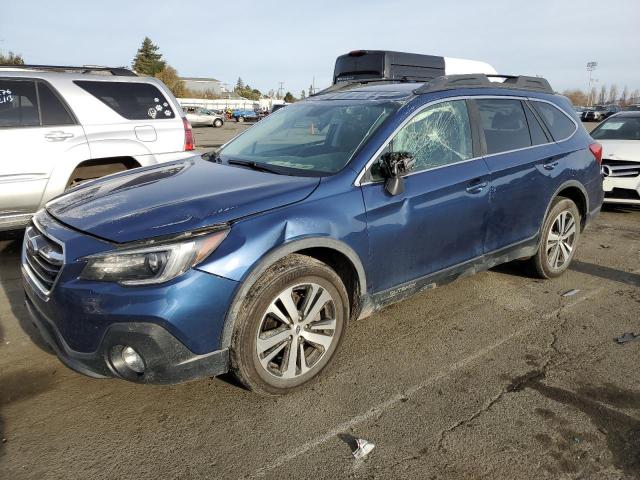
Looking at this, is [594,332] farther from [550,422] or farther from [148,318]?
[148,318]

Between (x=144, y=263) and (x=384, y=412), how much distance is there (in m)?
1.50

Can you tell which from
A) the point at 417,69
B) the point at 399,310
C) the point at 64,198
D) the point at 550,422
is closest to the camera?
the point at 550,422

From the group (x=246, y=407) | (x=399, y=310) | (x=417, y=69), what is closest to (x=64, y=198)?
(x=246, y=407)

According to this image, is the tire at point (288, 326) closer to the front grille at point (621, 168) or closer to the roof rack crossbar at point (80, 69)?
the roof rack crossbar at point (80, 69)

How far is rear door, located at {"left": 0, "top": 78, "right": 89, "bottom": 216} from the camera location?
16.4 ft

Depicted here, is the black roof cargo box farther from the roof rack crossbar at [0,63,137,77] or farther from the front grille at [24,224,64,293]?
the front grille at [24,224,64,293]

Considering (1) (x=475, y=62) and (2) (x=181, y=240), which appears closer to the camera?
(2) (x=181, y=240)

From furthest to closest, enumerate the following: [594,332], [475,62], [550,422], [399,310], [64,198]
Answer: [475,62], [399,310], [594,332], [64,198], [550,422]

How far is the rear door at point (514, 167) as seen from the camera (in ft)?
13.0

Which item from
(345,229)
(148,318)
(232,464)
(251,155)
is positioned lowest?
(232,464)

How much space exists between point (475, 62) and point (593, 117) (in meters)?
43.3

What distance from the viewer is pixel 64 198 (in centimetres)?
332

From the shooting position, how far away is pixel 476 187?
373 cm

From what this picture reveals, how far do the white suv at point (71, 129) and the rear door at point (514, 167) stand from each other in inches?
141
